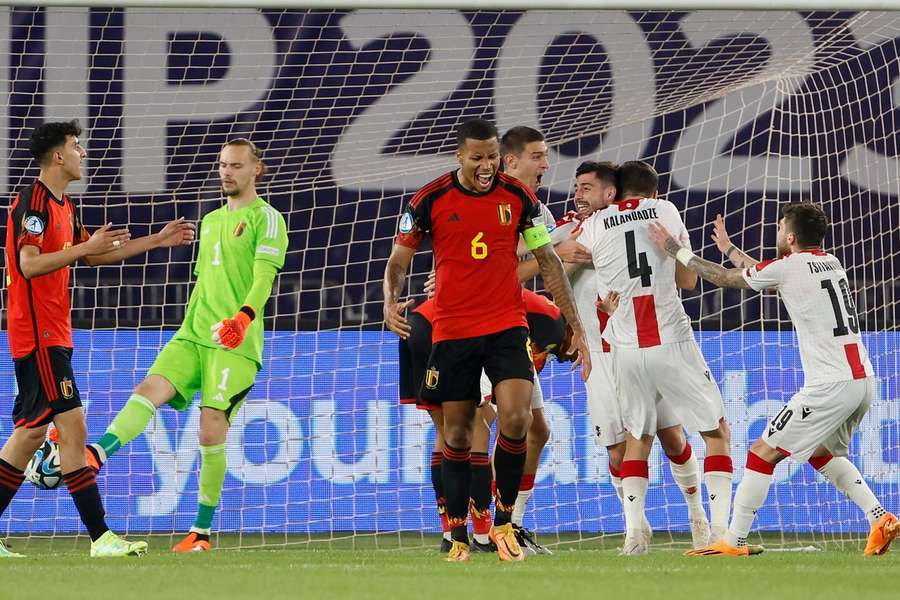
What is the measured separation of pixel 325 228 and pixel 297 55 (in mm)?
2342

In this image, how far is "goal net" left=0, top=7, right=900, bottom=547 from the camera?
862cm

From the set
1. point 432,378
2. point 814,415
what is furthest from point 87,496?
point 814,415

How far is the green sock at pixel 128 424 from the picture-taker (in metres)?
6.22

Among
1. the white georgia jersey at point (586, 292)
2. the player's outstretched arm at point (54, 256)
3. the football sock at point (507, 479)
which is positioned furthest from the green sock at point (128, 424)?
the white georgia jersey at point (586, 292)

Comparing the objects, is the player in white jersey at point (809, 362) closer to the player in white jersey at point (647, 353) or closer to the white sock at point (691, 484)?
the player in white jersey at point (647, 353)

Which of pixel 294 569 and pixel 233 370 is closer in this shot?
pixel 294 569

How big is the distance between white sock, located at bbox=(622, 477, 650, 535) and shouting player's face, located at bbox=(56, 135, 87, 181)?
2778mm

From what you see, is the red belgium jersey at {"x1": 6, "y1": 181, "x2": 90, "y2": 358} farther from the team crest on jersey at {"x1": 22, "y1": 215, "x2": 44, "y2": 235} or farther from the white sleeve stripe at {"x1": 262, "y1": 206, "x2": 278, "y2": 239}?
the white sleeve stripe at {"x1": 262, "y1": 206, "x2": 278, "y2": 239}

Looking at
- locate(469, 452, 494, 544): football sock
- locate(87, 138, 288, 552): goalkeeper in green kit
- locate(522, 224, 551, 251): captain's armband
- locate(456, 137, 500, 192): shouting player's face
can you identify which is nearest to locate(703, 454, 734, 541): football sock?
locate(469, 452, 494, 544): football sock

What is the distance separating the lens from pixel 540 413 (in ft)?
21.6

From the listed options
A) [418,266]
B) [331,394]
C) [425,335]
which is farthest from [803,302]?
[418,266]

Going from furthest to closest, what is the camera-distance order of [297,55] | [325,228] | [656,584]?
[297,55], [325,228], [656,584]

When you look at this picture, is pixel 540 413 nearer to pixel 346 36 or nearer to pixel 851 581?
pixel 851 581

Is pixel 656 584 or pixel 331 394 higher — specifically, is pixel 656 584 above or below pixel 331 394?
below
